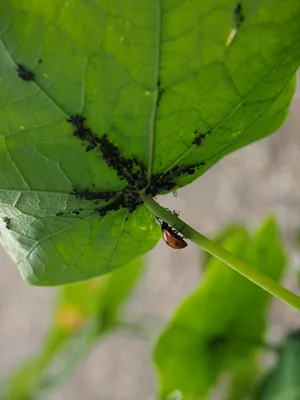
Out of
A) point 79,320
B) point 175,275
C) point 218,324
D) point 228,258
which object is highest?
point 175,275

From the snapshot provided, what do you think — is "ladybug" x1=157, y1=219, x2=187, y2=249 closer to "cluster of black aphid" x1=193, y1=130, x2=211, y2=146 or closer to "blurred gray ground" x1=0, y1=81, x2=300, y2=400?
"cluster of black aphid" x1=193, y1=130, x2=211, y2=146

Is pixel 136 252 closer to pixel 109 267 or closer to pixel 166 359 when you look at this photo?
pixel 109 267

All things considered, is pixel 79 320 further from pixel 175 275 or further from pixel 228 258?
Result: pixel 228 258

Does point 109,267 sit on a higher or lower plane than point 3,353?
lower

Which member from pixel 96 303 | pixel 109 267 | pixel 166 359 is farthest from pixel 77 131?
pixel 96 303

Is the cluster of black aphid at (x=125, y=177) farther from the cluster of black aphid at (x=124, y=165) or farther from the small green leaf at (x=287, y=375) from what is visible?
the small green leaf at (x=287, y=375)

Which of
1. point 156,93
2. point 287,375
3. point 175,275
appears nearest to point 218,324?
point 287,375

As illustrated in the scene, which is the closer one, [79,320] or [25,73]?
[25,73]
